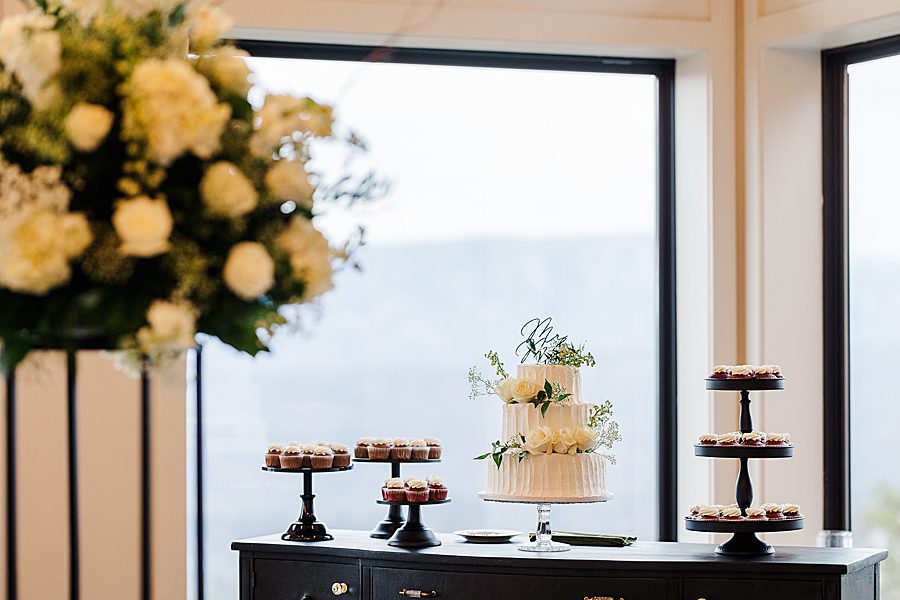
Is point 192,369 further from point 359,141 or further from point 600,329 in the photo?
point 359,141

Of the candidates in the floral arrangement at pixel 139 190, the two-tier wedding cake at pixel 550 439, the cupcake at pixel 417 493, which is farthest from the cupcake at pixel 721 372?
the floral arrangement at pixel 139 190

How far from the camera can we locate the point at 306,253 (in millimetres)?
A: 1438

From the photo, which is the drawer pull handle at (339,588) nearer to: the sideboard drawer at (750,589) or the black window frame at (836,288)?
the sideboard drawer at (750,589)

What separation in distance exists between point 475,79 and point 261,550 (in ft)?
5.76

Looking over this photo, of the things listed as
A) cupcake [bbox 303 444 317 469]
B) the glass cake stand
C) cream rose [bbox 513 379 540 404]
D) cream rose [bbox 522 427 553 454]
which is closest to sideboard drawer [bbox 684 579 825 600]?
the glass cake stand

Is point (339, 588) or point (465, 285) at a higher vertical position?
point (465, 285)

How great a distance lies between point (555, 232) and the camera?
4.22 meters

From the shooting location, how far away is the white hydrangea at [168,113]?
1308mm

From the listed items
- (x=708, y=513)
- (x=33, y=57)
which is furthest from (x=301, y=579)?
(x=33, y=57)

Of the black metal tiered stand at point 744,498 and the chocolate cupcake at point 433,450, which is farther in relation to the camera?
the chocolate cupcake at point 433,450

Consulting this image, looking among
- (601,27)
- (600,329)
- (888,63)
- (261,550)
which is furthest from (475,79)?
(261,550)

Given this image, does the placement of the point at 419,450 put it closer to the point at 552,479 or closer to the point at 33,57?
the point at 552,479

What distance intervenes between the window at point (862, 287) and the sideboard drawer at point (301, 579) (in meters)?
1.67

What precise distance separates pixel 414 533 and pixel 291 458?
40 cm
